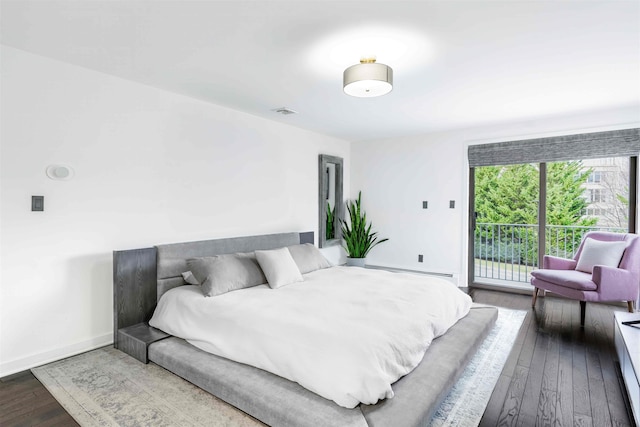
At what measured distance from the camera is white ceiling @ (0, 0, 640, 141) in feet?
6.61

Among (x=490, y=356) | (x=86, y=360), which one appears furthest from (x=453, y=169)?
(x=86, y=360)

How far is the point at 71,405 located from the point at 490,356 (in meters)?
2.99

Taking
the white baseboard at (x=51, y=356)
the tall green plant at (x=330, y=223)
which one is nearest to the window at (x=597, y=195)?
the tall green plant at (x=330, y=223)

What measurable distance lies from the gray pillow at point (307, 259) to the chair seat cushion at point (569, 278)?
241 centimetres

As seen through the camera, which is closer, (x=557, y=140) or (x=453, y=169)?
(x=557, y=140)

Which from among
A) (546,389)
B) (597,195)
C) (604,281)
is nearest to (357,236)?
(604,281)

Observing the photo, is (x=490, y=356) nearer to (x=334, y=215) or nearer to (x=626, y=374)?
(x=626, y=374)

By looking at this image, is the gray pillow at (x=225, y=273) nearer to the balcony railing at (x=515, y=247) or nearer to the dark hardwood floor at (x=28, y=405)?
the dark hardwood floor at (x=28, y=405)

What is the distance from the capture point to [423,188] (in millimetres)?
5504

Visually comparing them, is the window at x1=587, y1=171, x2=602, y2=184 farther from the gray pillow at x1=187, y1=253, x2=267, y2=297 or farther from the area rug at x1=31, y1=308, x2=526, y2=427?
the gray pillow at x1=187, y1=253, x2=267, y2=297

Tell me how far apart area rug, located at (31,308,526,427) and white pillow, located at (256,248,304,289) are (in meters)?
1.15

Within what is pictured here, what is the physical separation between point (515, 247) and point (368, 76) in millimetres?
4271

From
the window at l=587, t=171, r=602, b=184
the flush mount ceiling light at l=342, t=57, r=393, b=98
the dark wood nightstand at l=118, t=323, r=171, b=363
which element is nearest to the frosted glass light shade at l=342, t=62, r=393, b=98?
the flush mount ceiling light at l=342, t=57, r=393, b=98

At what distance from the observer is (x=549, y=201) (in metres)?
4.95
